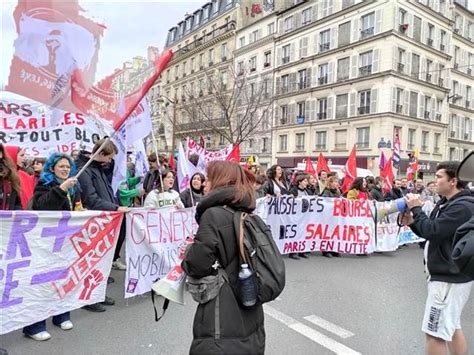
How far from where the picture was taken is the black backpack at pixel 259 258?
220cm

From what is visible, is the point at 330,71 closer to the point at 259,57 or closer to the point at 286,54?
the point at 286,54

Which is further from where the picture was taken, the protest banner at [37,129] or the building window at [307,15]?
the building window at [307,15]

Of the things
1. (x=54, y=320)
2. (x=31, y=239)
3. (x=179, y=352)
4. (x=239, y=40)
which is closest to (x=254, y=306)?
(x=179, y=352)

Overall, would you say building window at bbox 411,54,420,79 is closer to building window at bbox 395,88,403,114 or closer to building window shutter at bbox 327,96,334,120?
building window at bbox 395,88,403,114

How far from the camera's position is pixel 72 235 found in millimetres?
3930

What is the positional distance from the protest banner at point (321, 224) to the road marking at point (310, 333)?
9.13 feet

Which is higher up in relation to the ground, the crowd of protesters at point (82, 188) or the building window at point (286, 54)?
the building window at point (286, 54)

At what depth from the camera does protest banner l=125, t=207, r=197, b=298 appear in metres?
4.64

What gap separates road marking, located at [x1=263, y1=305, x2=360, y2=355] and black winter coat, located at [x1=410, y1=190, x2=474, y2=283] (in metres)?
1.22

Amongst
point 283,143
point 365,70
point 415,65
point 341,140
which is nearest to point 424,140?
point 415,65

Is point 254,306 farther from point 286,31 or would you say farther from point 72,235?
point 286,31

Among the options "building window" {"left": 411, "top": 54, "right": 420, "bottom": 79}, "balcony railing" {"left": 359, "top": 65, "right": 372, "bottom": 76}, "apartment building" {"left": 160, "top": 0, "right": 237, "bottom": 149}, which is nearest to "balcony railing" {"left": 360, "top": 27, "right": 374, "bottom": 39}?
"balcony railing" {"left": 359, "top": 65, "right": 372, "bottom": 76}

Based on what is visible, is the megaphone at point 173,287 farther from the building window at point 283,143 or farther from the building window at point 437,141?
the building window at point 437,141

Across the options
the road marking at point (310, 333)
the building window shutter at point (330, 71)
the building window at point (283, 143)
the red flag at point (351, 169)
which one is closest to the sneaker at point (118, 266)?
the road marking at point (310, 333)
